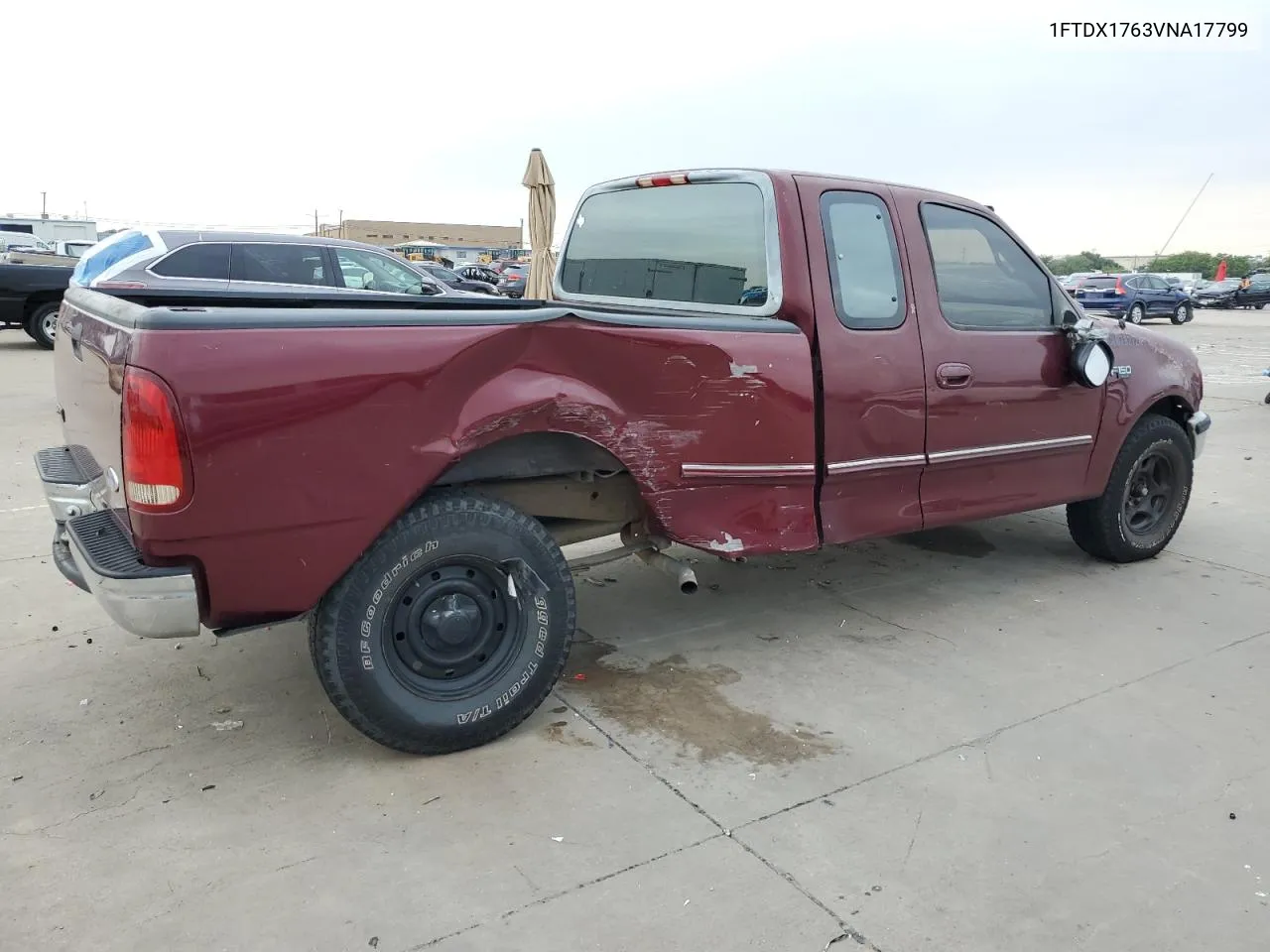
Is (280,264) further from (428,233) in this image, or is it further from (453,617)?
(428,233)

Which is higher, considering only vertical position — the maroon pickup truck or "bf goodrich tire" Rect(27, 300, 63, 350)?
the maroon pickup truck

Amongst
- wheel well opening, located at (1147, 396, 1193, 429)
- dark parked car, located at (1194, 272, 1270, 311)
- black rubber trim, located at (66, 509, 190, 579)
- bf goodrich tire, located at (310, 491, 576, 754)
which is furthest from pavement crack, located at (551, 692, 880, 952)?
dark parked car, located at (1194, 272, 1270, 311)

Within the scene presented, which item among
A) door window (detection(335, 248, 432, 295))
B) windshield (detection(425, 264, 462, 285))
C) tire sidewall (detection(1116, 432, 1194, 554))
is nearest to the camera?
tire sidewall (detection(1116, 432, 1194, 554))

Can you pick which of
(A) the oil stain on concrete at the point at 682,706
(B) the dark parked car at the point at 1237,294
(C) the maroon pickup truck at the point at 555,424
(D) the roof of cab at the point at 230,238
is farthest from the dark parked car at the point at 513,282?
(B) the dark parked car at the point at 1237,294

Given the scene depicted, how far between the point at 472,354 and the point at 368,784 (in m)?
1.38

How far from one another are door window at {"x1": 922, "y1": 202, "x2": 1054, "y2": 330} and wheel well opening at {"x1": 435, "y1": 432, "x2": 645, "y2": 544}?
1.68m

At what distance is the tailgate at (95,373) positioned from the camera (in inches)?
106

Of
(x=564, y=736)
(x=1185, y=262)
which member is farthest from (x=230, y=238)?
(x=1185, y=262)

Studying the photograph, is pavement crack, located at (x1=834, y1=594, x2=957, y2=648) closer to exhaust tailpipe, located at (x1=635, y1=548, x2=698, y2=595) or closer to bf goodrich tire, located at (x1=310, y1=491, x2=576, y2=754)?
exhaust tailpipe, located at (x1=635, y1=548, x2=698, y2=595)

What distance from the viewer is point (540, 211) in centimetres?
1126

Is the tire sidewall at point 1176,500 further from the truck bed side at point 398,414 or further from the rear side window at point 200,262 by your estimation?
the rear side window at point 200,262

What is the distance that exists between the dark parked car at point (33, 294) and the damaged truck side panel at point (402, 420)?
13009mm

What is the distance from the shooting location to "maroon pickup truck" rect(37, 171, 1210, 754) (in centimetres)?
267

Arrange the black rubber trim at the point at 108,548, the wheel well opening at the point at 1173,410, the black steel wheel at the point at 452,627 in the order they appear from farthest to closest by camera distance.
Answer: the wheel well opening at the point at 1173,410 → the black steel wheel at the point at 452,627 → the black rubber trim at the point at 108,548
